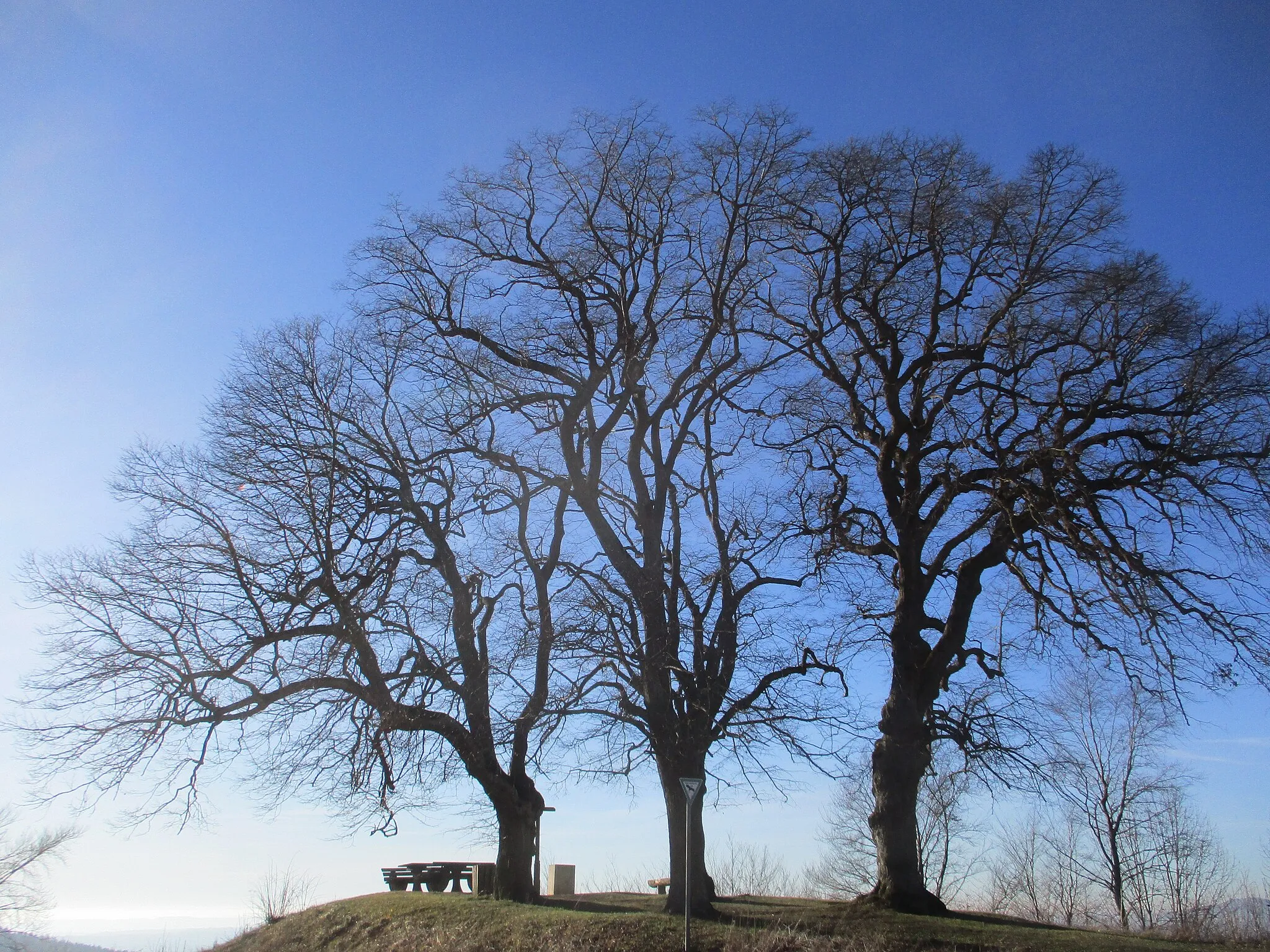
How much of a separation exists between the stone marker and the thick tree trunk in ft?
12.6

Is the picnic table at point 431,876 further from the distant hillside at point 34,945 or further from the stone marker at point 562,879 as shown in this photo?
the distant hillside at point 34,945

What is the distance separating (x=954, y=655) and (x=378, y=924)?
39.3 feet

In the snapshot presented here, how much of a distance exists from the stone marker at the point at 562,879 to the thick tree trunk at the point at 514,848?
3.83m

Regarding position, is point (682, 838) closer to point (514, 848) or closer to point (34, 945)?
point (514, 848)

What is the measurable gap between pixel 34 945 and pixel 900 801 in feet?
129

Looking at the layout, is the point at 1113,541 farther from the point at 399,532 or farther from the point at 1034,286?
the point at 399,532

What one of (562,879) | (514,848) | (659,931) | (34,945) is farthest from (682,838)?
(34,945)

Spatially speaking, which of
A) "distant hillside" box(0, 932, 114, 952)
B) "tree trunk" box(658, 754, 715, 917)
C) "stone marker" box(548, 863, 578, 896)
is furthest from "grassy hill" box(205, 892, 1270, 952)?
"distant hillside" box(0, 932, 114, 952)

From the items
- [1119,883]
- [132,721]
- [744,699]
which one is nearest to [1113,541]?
[744,699]

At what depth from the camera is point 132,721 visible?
53.0 ft

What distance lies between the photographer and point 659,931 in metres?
14.5

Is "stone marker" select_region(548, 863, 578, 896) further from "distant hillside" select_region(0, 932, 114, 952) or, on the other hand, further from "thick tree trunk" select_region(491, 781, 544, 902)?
"distant hillside" select_region(0, 932, 114, 952)

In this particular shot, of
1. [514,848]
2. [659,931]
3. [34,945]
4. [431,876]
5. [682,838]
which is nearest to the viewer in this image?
[659,931]

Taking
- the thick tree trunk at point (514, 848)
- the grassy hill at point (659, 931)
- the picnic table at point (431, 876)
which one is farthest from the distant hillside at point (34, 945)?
the thick tree trunk at point (514, 848)
